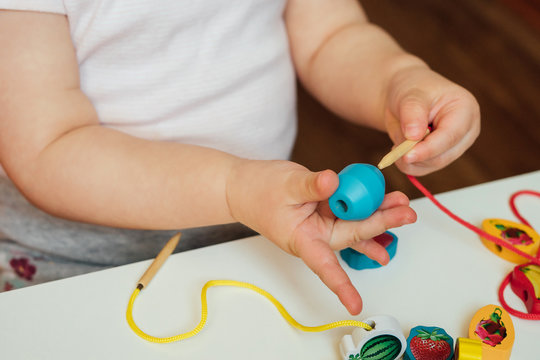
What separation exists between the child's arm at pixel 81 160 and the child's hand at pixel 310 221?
14 mm

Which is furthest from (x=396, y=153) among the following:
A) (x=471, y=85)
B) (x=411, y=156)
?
(x=471, y=85)

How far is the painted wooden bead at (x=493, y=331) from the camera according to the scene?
1.37ft

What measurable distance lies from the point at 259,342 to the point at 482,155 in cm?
115

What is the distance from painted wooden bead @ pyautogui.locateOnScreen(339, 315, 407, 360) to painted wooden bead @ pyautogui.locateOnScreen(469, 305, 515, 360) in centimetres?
6

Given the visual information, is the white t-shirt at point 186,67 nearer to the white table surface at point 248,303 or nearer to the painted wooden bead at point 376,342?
the white table surface at point 248,303

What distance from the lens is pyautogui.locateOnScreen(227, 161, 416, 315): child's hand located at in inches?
16.6

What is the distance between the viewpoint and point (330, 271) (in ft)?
1.38

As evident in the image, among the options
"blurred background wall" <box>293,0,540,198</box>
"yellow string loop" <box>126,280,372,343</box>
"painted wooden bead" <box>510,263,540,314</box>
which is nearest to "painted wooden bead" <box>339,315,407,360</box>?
"yellow string loop" <box>126,280,372,343</box>

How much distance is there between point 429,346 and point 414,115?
0.21 metres

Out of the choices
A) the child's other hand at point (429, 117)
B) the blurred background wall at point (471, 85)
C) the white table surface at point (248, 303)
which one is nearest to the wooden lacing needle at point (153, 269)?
the white table surface at point (248, 303)

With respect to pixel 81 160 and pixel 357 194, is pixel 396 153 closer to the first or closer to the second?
pixel 357 194

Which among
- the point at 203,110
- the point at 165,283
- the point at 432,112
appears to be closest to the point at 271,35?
the point at 203,110

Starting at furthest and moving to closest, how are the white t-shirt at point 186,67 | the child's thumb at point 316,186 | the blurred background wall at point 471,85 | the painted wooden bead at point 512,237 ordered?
the blurred background wall at point 471,85 → the white t-shirt at point 186,67 → the painted wooden bead at point 512,237 → the child's thumb at point 316,186

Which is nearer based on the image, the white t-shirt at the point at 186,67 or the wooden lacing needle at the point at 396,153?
the wooden lacing needle at the point at 396,153
